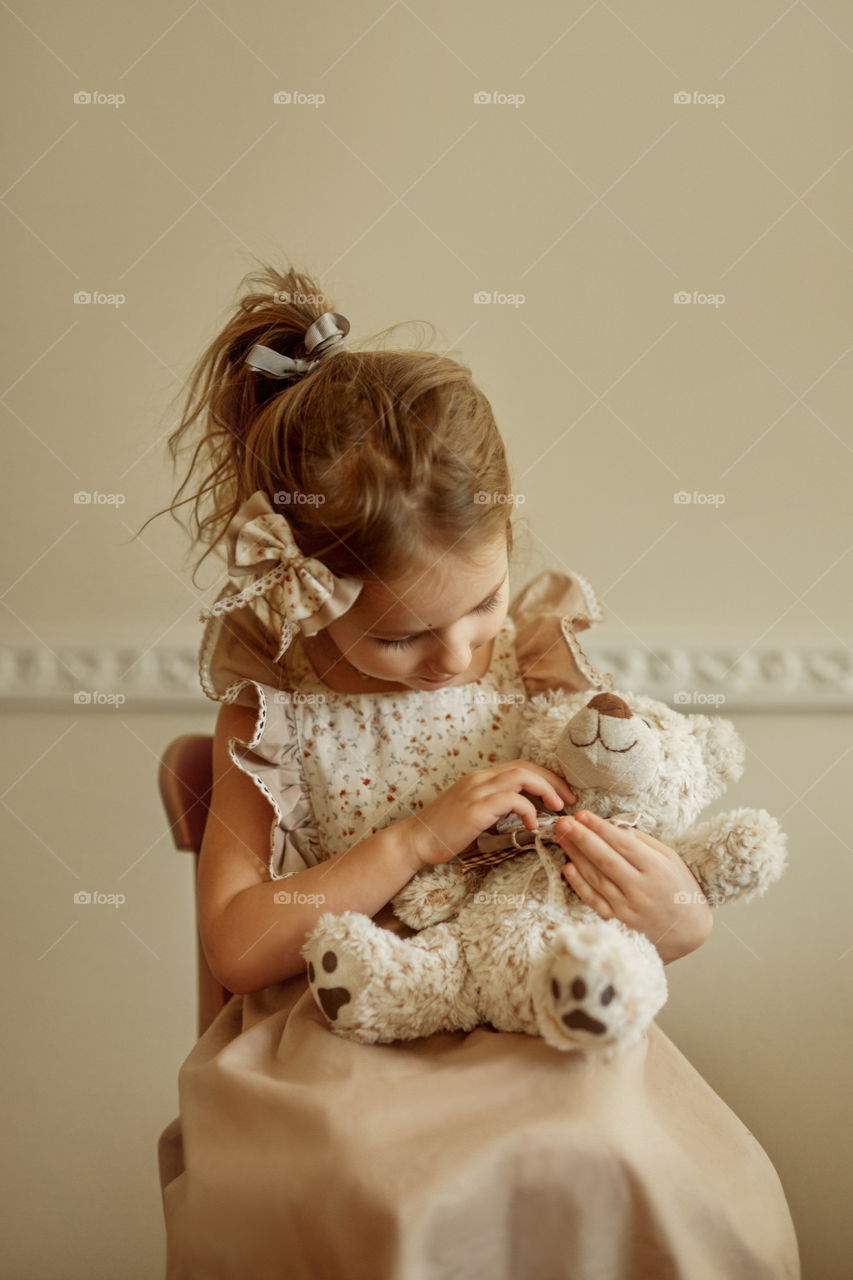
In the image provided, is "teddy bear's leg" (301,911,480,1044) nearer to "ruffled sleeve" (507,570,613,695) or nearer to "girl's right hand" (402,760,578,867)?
"girl's right hand" (402,760,578,867)

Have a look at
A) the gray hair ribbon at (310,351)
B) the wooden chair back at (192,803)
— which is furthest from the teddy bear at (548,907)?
the gray hair ribbon at (310,351)

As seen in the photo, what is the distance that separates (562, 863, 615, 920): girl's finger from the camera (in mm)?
803

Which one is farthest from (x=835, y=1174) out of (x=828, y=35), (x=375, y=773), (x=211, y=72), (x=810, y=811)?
(x=211, y=72)

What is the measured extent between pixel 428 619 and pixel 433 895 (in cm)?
22

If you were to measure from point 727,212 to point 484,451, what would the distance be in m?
0.67

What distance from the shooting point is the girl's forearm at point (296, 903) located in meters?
0.85

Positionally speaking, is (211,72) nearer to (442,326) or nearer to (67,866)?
(442,326)

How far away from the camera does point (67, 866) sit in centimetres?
148

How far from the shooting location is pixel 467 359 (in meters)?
1.37

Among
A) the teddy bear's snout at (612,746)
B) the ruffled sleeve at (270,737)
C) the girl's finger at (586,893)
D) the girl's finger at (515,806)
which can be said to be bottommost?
the ruffled sleeve at (270,737)

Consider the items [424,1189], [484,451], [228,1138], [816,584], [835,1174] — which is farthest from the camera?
[816,584]

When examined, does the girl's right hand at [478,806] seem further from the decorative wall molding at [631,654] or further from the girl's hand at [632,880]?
the decorative wall molding at [631,654]

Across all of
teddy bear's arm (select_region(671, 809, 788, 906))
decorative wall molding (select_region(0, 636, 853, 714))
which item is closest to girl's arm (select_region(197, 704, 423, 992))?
teddy bear's arm (select_region(671, 809, 788, 906))

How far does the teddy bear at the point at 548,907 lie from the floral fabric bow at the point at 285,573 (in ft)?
0.67
